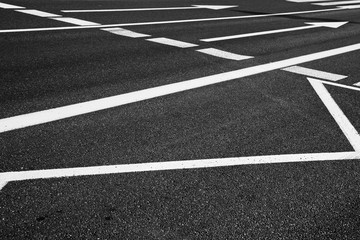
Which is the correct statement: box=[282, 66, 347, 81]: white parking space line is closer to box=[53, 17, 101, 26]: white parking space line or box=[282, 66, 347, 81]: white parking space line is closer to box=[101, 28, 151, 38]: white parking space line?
box=[101, 28, 151, 38]: white parking space line

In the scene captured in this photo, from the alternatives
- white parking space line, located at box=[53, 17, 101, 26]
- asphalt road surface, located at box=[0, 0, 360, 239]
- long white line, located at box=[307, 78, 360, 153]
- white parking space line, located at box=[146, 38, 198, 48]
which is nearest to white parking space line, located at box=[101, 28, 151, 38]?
asphalt road surface, located at box=[0, 0, 360, 239]

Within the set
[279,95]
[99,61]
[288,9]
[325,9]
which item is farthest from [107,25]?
[325,9]

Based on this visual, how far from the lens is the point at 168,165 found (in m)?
3.77

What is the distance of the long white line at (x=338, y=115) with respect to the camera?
457cm

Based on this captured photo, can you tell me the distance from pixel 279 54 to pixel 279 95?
8.33 ft

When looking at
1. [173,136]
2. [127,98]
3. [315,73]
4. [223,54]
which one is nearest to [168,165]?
[173,136]

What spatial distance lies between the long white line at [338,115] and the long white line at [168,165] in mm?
351

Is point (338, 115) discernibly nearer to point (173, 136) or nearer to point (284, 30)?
point (173, 136)

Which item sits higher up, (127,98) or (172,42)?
(172,42)

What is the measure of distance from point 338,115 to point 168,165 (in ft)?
8.97

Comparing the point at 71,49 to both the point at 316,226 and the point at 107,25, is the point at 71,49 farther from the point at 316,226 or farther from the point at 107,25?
the point at 316,226

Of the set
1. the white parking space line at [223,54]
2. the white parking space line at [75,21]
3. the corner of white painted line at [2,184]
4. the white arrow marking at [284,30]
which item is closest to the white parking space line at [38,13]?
the white parking space line at [75,21]

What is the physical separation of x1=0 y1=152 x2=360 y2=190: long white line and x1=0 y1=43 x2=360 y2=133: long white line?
3.32 feet

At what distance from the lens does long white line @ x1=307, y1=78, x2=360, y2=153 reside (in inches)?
180
